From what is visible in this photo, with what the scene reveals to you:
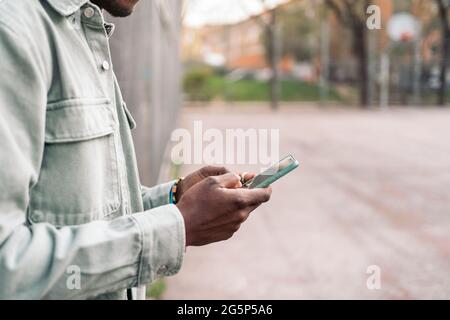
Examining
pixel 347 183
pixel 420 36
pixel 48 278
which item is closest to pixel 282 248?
pixel 347 183

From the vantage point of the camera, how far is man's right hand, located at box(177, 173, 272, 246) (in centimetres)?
114

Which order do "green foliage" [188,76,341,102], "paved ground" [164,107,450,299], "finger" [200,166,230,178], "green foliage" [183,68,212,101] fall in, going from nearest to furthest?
"finger" [200,166,230,178] → "paved ground" [164,107,450,299] → "green foliage" [183,68,212,101] → "green foliage" [188,76,341,102]

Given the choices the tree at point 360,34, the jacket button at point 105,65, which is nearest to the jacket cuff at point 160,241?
the jacket button at point 105,65

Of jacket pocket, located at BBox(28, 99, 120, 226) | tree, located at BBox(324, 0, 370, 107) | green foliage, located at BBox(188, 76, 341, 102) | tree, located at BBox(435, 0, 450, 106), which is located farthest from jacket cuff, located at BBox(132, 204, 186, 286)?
green foliage, located at BBox(188, 76, 341, 102)

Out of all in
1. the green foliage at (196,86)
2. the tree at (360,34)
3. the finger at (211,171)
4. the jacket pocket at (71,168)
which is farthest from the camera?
the green foliage at (196,86)

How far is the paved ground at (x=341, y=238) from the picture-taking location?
4297 millimetres

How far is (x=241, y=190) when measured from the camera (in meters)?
1.16

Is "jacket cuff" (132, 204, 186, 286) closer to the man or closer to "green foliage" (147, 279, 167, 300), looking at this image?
the man

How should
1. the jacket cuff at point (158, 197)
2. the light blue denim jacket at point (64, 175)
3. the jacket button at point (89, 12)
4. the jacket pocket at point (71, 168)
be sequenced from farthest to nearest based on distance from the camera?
1. the jacket cuff at point (158, 197)
2. the jacket button at point (89, 12)
3. the jacket pocket at point (71, 168)
4. the light blue denim jacket at point (64, 175)

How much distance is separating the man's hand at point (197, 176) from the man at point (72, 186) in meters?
0.32

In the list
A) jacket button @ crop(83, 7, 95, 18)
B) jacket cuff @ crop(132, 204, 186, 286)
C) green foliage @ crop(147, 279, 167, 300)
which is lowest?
green foliage @ crop(147, 279, 167, 300)

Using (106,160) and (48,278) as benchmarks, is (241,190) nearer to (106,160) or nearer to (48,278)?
(106,160)

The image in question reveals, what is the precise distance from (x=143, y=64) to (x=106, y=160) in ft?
12.4

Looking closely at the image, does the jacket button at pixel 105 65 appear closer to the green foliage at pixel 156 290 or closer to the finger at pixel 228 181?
the finger at pixel 228 181
